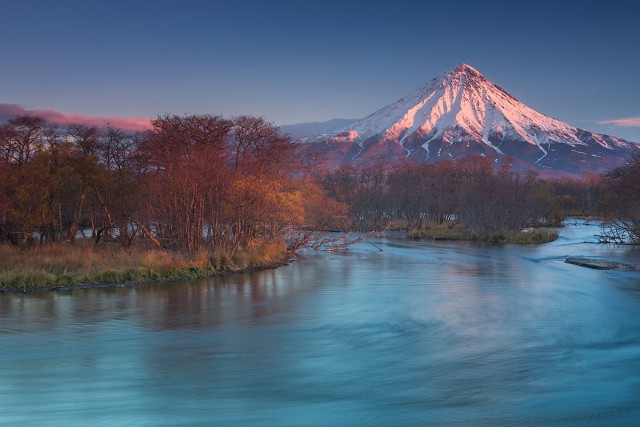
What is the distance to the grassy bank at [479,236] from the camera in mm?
51031

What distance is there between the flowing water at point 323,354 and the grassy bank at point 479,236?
24.3 m

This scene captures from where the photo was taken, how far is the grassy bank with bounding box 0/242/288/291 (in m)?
22.0

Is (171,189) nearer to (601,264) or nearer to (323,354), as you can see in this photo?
(323,354)

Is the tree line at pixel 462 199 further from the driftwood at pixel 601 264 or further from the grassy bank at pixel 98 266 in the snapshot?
the grassy bank at pixel 98 266

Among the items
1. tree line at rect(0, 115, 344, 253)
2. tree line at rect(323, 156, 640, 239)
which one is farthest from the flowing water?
tree line at rect(323, 156, 640, 239)

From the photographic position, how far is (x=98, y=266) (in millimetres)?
23703

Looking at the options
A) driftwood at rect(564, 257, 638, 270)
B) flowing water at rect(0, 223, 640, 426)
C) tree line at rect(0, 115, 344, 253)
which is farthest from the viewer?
driftwood at rect(564, 257, 638, 270)

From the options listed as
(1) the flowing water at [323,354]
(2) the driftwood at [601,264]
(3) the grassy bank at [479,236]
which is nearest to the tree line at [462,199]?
(3) the grassy bank at [479,236]

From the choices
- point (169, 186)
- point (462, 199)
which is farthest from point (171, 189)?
point (462, 199)

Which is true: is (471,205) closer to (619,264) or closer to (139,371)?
(619,264)

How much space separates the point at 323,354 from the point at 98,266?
41.7 feet

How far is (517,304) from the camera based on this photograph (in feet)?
71.9

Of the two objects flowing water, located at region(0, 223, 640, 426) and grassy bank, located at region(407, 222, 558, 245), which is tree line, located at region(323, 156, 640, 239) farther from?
flowing water, located at region(0, 223, 640, 426)

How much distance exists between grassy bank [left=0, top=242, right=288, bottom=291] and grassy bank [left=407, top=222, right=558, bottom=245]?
2995 centimetres
